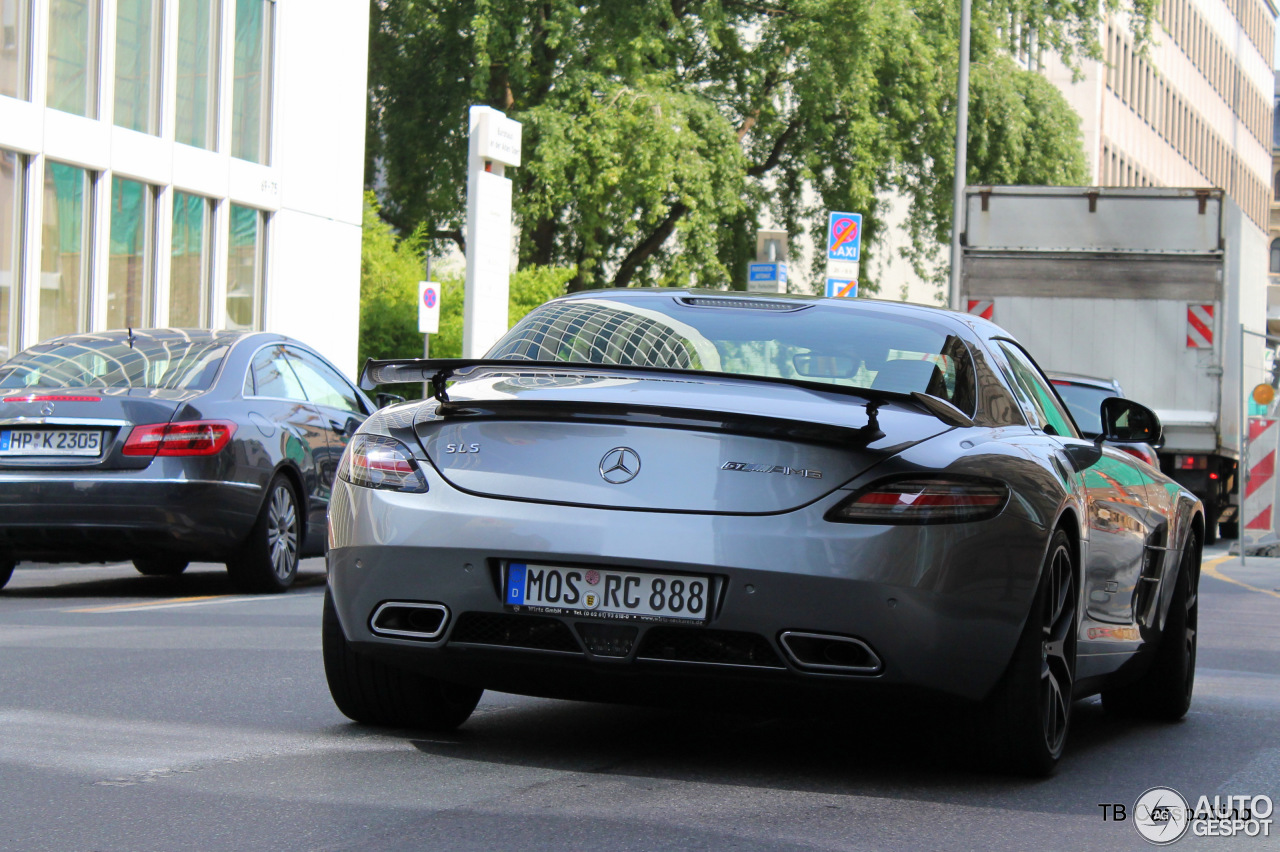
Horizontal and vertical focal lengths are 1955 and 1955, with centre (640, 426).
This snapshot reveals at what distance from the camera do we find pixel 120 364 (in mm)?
10750

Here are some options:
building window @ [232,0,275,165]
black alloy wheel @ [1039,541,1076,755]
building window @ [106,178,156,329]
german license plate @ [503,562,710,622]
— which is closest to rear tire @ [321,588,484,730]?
german license plate @ [503,562,710,622]

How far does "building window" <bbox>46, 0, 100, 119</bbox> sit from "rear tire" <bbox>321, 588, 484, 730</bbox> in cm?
1842

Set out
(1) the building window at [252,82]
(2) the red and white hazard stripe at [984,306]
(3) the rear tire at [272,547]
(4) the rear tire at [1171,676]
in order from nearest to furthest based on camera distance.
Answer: (4) the rear tire at [1171,676]
(3) the rear tire at [272,547]
(2) the red and white hazard stripe at [984,306]
(1) the building window at [252,82]

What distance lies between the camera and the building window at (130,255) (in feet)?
79.1

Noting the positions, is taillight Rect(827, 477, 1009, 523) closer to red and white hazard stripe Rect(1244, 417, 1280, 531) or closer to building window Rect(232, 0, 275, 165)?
red and white hazard stripe Rect(1244, 417, 1280, 531)

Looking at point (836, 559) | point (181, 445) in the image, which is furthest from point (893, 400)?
point (181, 445)

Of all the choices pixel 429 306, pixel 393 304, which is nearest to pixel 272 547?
pixel 429 306

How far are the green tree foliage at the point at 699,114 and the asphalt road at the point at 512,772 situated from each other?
25.2 meters

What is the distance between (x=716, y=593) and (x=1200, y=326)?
15994 mm

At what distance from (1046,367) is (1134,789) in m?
14.8

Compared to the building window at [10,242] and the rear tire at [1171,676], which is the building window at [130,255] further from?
the rear tire at [1171,676]

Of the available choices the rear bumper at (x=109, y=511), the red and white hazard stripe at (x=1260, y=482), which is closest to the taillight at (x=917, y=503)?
the rear bumper at (x=109, y=511)

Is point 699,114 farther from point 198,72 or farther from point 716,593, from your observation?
point 716,593

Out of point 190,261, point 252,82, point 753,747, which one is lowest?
point 753,747
